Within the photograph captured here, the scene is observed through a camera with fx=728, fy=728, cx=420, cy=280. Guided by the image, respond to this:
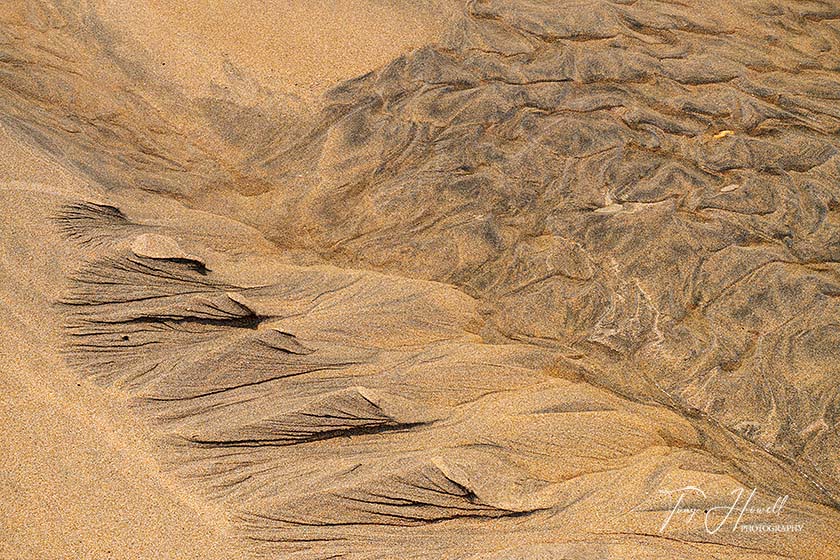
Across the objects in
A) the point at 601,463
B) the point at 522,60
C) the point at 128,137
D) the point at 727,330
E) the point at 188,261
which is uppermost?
the point at 522,60

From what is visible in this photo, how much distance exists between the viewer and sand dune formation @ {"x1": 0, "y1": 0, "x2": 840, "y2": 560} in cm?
203

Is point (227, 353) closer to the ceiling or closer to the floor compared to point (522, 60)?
closer to the floor

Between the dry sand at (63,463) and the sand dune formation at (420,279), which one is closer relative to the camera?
the dry sand at (63,463)

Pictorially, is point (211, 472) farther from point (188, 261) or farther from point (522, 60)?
point (522, 60)

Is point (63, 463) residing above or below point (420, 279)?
below

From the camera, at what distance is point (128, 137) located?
329 centimetres

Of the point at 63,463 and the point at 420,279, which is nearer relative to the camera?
the point at 63,463

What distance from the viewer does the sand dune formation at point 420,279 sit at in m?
2.03

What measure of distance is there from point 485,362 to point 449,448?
1.30ft

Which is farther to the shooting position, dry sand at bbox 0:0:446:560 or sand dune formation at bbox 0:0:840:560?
sand dune formation at bbox 0:0:840:560

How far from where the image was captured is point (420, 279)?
2.84 meters

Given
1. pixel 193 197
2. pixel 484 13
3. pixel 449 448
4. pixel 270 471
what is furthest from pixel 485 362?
pixel 484 13

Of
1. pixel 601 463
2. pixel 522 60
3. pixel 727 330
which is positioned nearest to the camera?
pixel 601 463

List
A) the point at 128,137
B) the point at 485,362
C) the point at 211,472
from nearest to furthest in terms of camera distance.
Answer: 1. the point at 211,472
2. the point at 485,362
3. the point at 128,137
